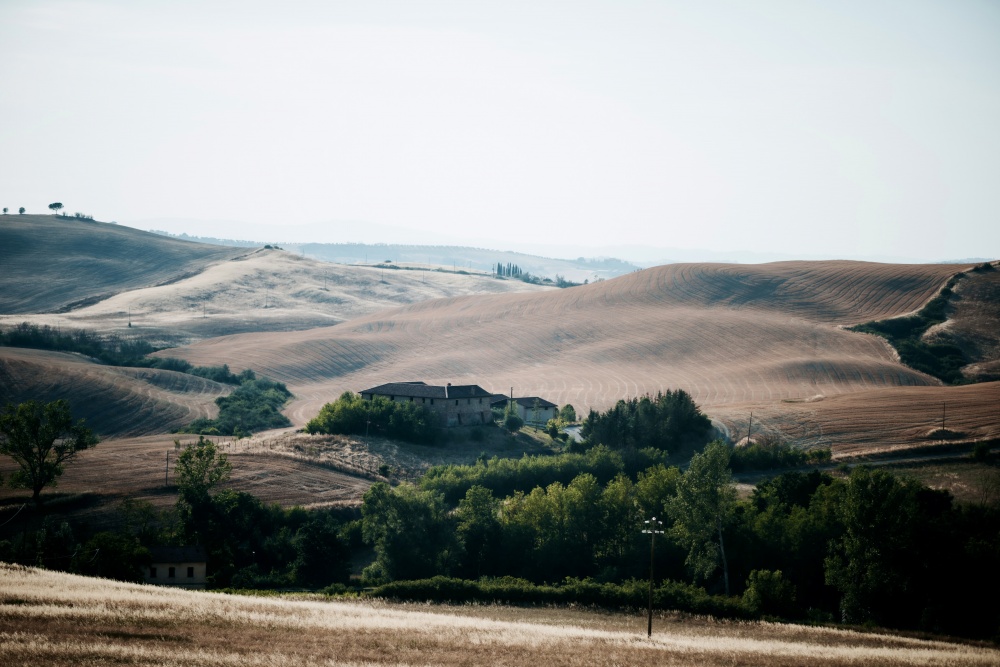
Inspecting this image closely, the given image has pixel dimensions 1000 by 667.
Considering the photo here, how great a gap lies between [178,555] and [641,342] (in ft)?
284

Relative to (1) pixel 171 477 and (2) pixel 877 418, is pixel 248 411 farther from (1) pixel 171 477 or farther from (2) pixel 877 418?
(2) pixel 877 418

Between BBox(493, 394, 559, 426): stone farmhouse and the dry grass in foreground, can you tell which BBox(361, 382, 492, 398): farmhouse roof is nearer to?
BBox(493, 394, 559, 426): stone farmhouse

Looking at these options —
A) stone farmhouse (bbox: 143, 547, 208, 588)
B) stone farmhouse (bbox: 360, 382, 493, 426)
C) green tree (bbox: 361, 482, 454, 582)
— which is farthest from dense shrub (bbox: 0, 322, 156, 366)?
green tree (bbox: 361, 482, 454, 582)

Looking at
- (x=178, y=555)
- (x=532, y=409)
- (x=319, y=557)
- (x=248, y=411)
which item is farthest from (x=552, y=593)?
(x=248, y=411)

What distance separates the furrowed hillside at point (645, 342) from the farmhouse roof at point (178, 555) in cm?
4978

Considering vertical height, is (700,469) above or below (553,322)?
below

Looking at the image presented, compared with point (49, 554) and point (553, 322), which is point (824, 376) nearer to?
point (553, 322)

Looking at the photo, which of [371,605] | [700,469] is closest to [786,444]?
[700,469]

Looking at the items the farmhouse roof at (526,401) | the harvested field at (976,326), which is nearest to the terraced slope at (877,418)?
the farmhouse roof at (526,401)

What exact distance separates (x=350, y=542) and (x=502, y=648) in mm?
32193

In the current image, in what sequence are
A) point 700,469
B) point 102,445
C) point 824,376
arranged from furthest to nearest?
point 824,376
point 102,445
point 700,469

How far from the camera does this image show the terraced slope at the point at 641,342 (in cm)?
11256

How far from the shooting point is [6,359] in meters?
96.8

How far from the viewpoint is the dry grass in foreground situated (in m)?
24.7
